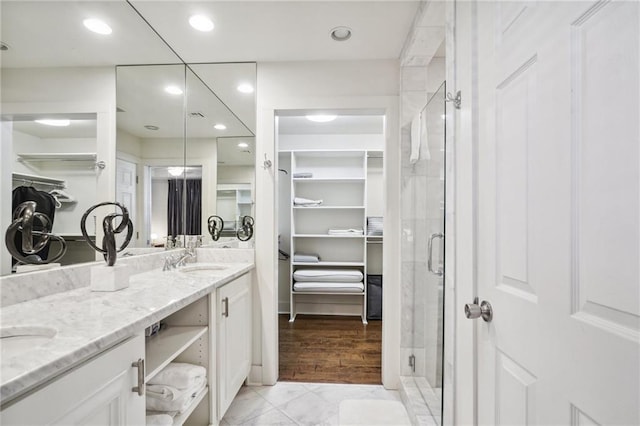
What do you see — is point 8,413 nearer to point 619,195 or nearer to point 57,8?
point 619,195

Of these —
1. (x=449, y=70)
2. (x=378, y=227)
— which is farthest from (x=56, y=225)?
(x=378, y=227)

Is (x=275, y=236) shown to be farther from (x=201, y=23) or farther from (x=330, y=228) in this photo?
(x=330, y=228)

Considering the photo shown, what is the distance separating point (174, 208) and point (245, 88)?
1137mm

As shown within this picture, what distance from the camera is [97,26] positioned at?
153cm

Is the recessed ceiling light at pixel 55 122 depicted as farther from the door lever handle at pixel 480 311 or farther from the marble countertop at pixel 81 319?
the door lever handle at pixel 480 311

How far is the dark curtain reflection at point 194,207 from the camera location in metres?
2.31

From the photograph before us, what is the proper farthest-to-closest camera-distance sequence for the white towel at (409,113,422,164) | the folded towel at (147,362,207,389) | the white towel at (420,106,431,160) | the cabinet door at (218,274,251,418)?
the white towel at (409,113,422,164)
the white towel at (420,106,431,160)
the cabinet door at (218,274,251,418)
the folded towel at (147,362,207,389)

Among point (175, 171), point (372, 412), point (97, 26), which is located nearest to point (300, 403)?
point (372, 412)

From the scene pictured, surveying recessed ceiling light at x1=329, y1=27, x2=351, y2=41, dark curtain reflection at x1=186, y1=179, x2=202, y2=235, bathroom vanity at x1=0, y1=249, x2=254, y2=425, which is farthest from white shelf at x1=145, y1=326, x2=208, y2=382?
recessed ceiling light at x1=329, y1=27, x2=351, y2=41

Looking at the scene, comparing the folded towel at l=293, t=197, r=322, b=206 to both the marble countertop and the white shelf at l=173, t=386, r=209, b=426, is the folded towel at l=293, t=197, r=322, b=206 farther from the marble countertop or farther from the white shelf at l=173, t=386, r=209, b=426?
the white shelf at l=173, t=386, r=209, b=426

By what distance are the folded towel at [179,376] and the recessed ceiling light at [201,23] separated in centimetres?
202

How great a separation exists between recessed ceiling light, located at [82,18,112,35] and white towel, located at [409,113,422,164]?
1953 millimetres

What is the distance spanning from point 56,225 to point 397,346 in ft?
7.32

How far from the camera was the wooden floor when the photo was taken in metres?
2.33
